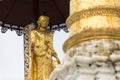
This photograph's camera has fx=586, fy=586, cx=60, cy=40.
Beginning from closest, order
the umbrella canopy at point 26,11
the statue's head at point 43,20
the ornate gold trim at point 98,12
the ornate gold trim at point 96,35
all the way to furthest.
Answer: the ornate gold trim at point 96,35, the ornate gold trim at point 98,12, the statue's head at point 43,20, the umbrella canopy at point 26,11

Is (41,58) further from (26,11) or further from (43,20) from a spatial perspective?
(26,11)

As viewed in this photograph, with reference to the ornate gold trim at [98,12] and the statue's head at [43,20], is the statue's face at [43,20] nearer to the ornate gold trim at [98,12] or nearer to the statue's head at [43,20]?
the statue's head at [43,20]

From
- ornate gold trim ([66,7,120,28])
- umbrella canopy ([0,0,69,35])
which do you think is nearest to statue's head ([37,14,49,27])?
umbrella canopy ([0,0,69,35])

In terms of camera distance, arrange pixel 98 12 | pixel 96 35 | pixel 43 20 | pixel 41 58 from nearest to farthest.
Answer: pixel 96 35 < pixel 98 12 < pixel 41 58 < pixel 43 20

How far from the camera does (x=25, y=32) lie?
19.3m

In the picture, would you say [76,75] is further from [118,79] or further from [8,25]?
[8,25]

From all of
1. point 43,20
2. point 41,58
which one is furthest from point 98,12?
point 43,20

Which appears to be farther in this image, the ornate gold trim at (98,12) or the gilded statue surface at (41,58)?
the gilded statue surface at (41,58)

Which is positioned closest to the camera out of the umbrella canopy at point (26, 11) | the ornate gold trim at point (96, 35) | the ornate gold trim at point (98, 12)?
the ornate gold trim at point (96, 35)

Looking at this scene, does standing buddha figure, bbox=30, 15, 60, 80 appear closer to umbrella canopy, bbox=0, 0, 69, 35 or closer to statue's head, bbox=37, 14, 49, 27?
statue's head, bbox=37, 14, 49, 27

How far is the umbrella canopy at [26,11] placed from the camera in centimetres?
2036

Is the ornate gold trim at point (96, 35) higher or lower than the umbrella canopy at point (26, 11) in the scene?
lower

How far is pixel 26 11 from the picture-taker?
810 inches

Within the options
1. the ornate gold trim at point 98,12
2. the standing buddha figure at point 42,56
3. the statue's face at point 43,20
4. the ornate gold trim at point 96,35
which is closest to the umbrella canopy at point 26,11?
the statue's face at point 43,20
